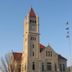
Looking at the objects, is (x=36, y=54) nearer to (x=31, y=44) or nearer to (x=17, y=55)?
(x=31, y=44)

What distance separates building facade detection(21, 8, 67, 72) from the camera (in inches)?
3533

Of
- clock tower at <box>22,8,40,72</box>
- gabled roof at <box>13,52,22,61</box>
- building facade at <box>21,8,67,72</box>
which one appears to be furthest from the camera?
gabled roof at <box>13,52,22,61</box>

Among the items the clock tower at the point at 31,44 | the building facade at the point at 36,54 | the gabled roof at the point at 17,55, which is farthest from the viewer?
the gabled roof at the point at 17,55

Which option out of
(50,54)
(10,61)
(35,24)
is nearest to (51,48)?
(50,54)

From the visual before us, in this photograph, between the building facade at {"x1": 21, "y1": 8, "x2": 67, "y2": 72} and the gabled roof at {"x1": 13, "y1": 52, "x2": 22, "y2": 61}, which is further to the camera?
the gabled roof at {"x1": 13, "y1": 52, "x2": 22, "y2": 61}

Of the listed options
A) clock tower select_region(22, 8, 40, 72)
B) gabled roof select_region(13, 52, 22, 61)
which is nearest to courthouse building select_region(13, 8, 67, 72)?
clock tower select_region(22, 8, 40, 72)

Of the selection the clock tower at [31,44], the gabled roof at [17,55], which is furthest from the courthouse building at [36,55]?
the gabled roof at [17,55]

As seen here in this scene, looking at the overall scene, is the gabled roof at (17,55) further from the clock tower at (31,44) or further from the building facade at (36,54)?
the building facade at (36,54)

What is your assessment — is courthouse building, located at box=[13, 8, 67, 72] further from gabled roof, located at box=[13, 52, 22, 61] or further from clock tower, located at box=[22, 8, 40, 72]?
gabled roof, located at box=[13, 52, 22, 61]

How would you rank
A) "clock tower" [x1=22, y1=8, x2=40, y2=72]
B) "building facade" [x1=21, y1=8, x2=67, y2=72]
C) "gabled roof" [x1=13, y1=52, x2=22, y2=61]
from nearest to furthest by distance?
"clock tower" [x1=22, y1=8, x2=40, y2=72], "building facade" [x1=21, y1=8, x2=67, y2=72], "gabled roof" [x1=13, y1=52, x2=22, y2=61]

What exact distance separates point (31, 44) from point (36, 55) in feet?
13.1

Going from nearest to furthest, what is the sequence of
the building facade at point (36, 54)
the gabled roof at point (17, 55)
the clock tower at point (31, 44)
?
the clock tower at point (31, 44)
the building facade at point (36, 54)
the gabled roof at point (17, 55)

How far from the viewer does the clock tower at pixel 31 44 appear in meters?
89.5

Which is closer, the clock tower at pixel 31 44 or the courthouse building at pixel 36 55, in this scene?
the clock tower at pixel 31 44
